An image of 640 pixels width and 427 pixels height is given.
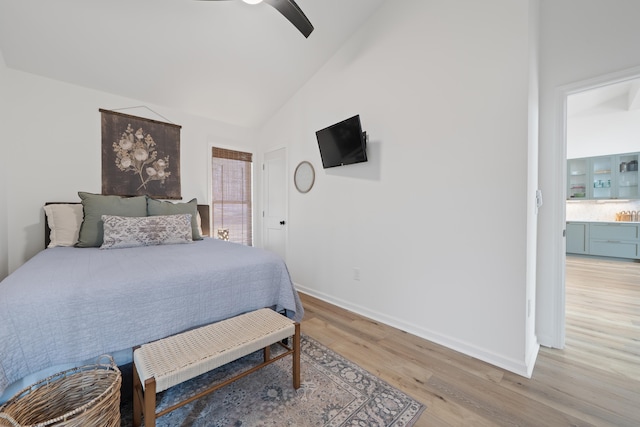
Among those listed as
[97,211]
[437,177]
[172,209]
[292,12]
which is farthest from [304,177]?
[97,211]

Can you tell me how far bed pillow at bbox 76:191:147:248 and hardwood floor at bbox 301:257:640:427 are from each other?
6.84 feet

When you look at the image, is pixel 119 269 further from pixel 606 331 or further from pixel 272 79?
pixel 606 331

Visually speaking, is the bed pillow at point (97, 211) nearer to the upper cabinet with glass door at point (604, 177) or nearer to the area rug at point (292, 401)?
the area rug at point (292, 401)

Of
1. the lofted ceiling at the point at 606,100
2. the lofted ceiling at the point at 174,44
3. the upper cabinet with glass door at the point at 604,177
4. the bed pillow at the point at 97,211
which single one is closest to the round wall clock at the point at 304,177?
the lofted ceiling at the point at 174,44

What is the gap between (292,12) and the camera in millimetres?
Result: 1763

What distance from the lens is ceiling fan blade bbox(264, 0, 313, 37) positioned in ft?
5.49

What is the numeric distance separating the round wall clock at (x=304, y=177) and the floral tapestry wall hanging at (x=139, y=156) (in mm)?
1592

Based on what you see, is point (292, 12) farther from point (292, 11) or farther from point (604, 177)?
point (604, 177)

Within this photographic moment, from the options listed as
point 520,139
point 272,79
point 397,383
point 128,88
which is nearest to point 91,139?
point 128,88

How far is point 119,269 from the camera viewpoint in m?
1.55

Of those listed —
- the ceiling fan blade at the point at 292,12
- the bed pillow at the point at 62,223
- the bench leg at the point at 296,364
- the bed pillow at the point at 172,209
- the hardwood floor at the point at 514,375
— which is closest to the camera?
the hardwood floor at the point at 514,375

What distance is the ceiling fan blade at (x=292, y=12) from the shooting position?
1673 mm

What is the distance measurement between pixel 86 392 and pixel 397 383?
166 centimetres

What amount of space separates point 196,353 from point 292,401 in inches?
24.8
